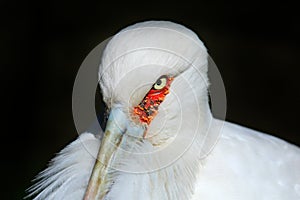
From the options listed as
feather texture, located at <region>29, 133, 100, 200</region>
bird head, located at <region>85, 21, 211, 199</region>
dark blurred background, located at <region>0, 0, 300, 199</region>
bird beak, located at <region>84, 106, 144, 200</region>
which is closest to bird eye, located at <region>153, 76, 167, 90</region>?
bird head, located at <region>85, 21, 211, 199</region>

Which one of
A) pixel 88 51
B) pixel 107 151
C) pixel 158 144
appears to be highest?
pixel 107 151

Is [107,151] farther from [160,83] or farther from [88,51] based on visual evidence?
[88,51]

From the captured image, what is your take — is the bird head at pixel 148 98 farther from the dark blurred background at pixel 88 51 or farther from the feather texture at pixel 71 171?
the dark blurred background at pixel 88 51

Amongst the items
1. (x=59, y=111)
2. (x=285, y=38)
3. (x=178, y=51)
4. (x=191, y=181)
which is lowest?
(x=285, y=38)

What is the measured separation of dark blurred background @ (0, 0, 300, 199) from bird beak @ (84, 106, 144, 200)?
2252mm

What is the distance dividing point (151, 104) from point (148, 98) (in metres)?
0.03

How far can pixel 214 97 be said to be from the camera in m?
2.25

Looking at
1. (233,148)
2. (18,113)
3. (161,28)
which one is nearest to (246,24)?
(18,113)

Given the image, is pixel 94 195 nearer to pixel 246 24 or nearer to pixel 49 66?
pixel 49 66

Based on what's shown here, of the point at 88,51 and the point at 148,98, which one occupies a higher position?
the point at 148,98

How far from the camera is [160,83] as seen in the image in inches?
74.5

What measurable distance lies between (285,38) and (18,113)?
2.06m

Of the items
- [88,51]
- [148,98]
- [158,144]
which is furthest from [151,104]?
[88,51]

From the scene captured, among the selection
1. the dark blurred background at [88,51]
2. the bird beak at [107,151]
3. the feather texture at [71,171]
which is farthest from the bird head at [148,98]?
the dark blurred background at [88,51]
